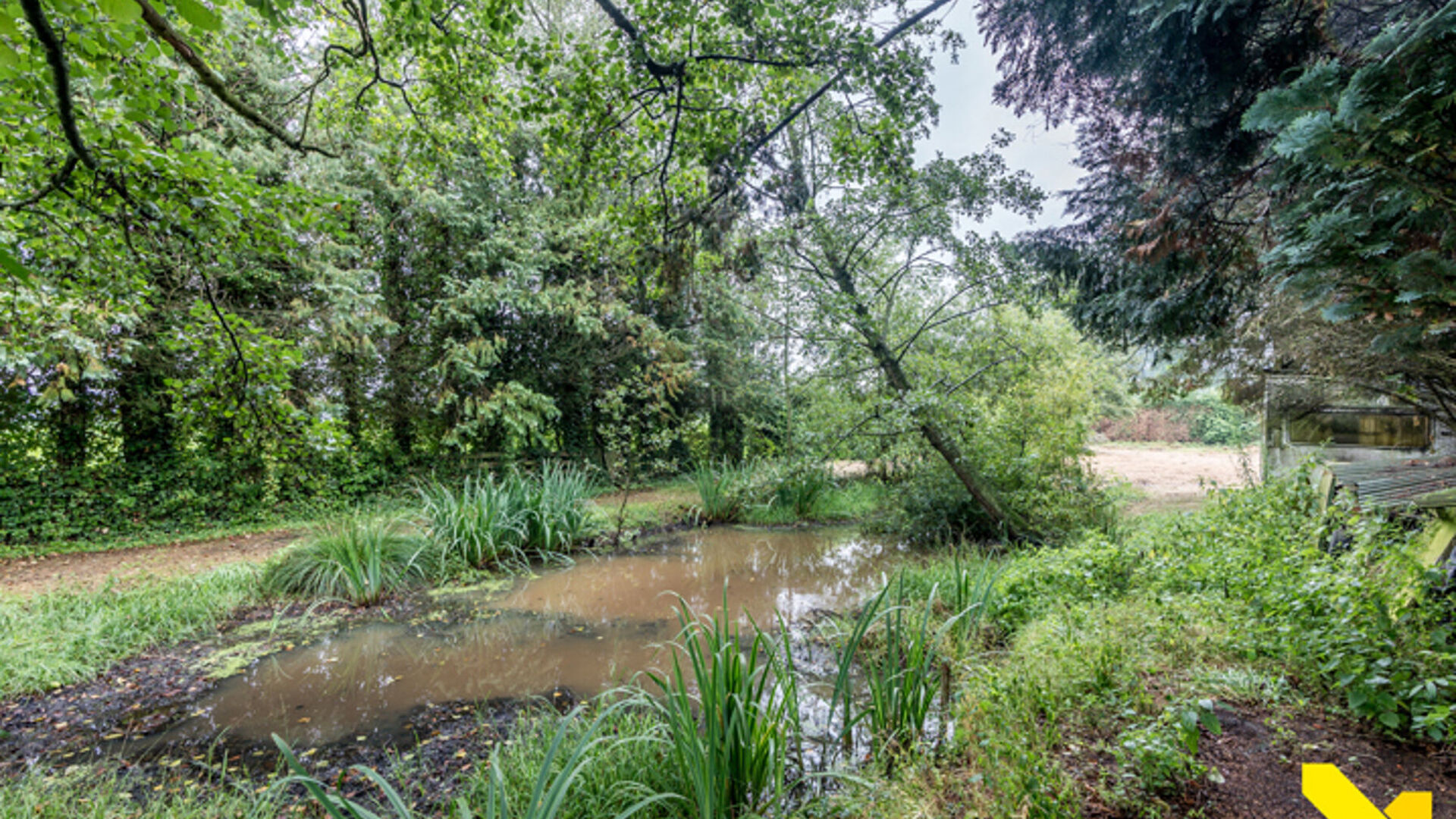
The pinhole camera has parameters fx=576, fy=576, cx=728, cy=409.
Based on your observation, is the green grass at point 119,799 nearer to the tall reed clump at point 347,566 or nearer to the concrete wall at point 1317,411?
the tall reed clump at point 347,566

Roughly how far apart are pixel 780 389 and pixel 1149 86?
23.2 ft

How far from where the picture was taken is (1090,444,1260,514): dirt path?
6.65 meters

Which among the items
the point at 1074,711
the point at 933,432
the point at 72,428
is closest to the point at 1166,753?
the point at 1074,711

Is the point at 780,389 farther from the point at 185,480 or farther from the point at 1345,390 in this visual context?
the point at 185,480

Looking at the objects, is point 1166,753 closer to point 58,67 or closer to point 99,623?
point 58,67

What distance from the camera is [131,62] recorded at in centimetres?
216

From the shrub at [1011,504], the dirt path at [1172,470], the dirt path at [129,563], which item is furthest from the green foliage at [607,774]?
the dirt path at [129,563]

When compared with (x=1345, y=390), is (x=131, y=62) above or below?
above

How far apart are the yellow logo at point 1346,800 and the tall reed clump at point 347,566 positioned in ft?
15.9

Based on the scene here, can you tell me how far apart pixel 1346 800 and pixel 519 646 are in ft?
11.7

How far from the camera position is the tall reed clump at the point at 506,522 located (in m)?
4.94

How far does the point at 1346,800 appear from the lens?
4.18ft

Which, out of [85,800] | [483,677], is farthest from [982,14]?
[85,800]

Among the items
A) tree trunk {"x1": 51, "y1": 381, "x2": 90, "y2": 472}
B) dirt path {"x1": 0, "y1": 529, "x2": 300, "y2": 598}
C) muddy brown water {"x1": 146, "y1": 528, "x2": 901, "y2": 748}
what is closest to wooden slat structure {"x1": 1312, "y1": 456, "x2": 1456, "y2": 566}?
muddy brown water {"x1": 146, "y1": 528, "x2": 901, "y2": 748}
